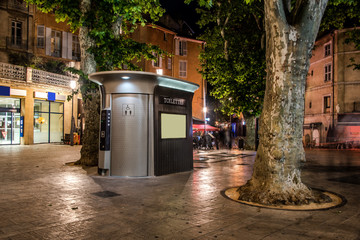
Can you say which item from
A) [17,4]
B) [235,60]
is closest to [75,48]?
[17,4]

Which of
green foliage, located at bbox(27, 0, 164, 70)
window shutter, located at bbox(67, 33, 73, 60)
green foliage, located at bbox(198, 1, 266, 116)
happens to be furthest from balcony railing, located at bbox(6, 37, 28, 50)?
green foliage, located at bbox(198, 1, 266, 116)

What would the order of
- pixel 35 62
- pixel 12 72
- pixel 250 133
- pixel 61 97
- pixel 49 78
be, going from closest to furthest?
pixel 250 133, pixel 12 72, pixel 49 78, pixel 35 62, pixel 61 97

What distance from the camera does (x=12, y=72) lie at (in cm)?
2411

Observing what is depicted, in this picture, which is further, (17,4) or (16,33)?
(16,33)

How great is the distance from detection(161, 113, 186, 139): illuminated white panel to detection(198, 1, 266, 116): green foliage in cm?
1066

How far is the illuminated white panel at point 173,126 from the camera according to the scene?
1043 centimetres

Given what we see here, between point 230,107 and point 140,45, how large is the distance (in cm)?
972

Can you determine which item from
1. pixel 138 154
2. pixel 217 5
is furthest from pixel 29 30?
pixel 138 154

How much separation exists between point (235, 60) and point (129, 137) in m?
14.6

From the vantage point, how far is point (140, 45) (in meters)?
14.7

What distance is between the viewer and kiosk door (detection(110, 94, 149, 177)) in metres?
9.87

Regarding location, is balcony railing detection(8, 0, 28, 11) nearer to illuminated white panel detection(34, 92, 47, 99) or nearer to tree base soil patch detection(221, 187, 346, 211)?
illuminated white panel detection(34, 92, 47, 99)

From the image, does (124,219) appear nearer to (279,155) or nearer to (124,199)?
(124,199)

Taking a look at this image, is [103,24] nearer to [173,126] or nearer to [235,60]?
[173,126]
